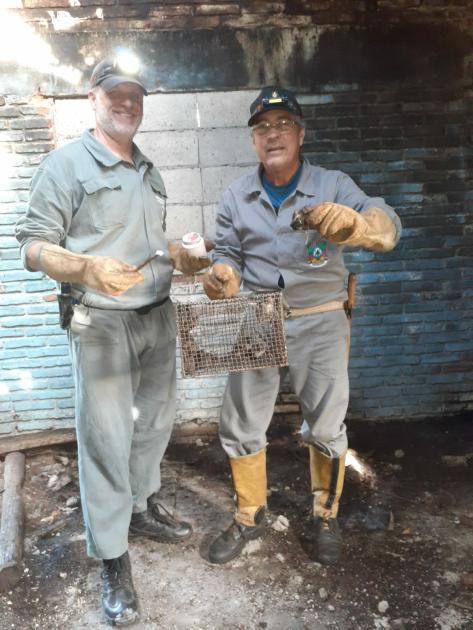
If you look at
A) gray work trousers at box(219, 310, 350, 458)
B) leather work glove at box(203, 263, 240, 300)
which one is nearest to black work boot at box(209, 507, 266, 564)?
gray work trousers at box(219, 310, 350, 458)

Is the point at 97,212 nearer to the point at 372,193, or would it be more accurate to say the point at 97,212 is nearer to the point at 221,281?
the point at 221,281

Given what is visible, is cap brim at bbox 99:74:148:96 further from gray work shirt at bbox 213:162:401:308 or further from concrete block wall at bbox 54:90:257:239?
concrete block wall at bbox 54:90:257:239

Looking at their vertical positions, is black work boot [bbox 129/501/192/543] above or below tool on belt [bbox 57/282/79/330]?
below

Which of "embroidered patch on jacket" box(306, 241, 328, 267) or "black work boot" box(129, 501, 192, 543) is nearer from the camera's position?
"embroidered patch on jacket" box(306, 241, 328, 267)

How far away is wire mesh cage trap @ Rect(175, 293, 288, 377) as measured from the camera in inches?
105

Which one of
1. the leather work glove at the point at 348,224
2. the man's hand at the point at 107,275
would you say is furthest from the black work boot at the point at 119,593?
the leather work glove at the point at 348,224

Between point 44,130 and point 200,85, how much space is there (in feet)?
4.07

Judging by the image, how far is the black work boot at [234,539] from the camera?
3125 mm

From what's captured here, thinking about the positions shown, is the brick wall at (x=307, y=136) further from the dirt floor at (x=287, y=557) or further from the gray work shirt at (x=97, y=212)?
the gray work shirt at (x=97, y=212)

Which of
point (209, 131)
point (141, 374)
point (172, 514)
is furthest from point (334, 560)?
point (209, 131)

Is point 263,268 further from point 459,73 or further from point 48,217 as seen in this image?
point 459,73

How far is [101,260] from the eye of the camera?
237 cm

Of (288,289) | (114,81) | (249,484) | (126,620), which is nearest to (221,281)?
(288,289)

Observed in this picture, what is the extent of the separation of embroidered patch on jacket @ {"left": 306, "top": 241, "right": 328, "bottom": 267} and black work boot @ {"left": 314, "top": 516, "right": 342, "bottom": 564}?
156 centimetres
